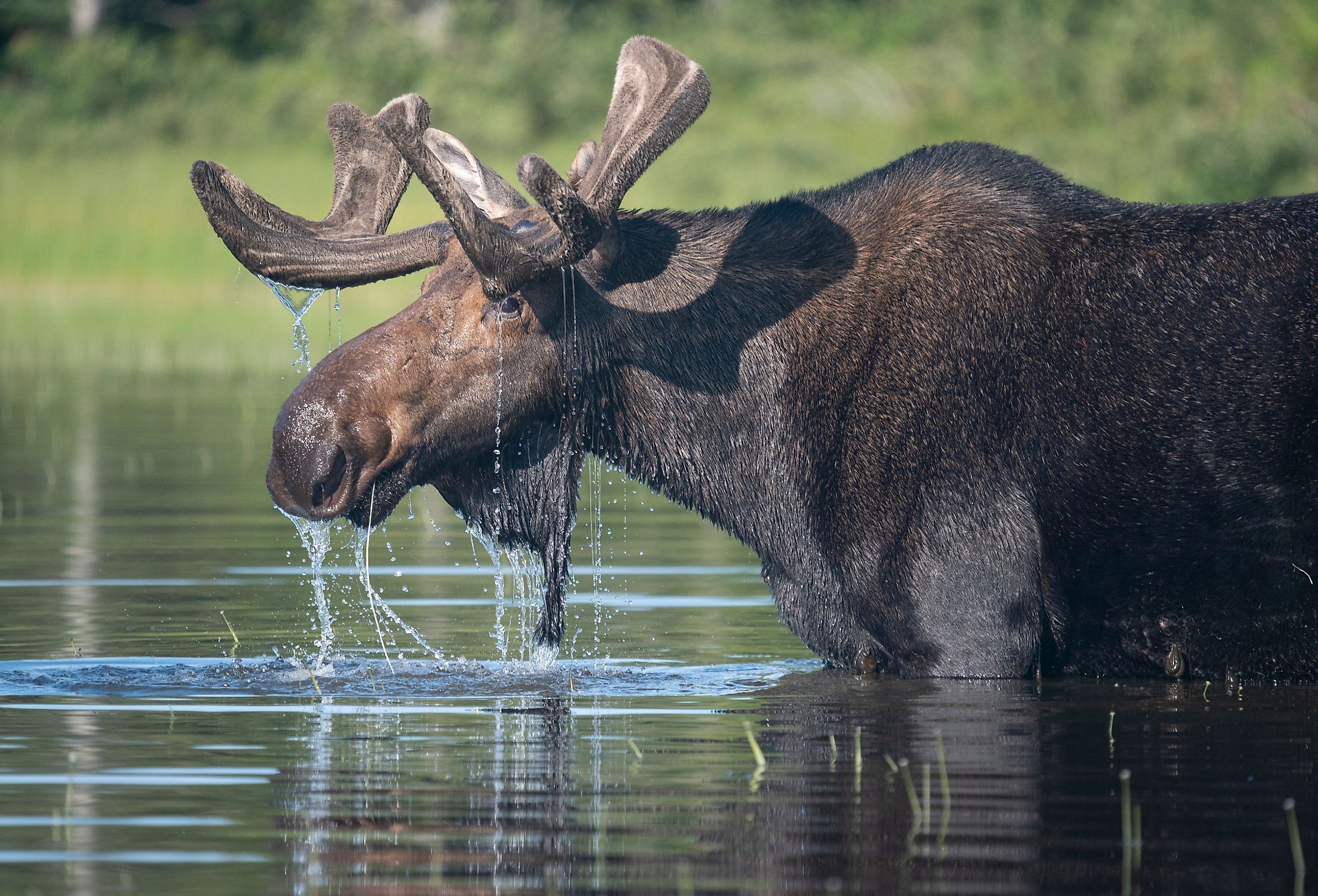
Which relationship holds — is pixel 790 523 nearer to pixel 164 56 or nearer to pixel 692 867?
pixel 692 867

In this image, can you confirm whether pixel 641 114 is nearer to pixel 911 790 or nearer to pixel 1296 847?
pixel 911 790

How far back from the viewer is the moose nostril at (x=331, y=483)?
802 centimetres

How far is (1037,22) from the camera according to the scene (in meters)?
39.1

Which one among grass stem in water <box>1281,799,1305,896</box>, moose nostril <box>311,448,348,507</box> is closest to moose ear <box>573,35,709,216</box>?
moose nostril <box>311,448,348,507</box>

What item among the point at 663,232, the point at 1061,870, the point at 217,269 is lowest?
the point at 1061,870

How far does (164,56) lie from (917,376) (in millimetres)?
41509

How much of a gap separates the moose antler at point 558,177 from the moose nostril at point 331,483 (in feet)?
2.64

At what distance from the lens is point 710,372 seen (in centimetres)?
854

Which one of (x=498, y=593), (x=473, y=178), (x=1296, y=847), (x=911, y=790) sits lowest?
(x=1296, y=847)

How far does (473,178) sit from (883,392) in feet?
5.82

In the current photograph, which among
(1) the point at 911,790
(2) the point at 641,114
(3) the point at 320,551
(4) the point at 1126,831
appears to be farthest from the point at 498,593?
(4) the point at 1126,831

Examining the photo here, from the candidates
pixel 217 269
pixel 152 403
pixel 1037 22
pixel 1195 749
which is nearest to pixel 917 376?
pixel 1195 749

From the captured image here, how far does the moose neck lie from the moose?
0.5 inches

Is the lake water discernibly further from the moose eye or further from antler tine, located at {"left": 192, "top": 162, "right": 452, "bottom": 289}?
antler tine, located at {"left": 192, "top": 162, "right": 452, "bottom": 289}
